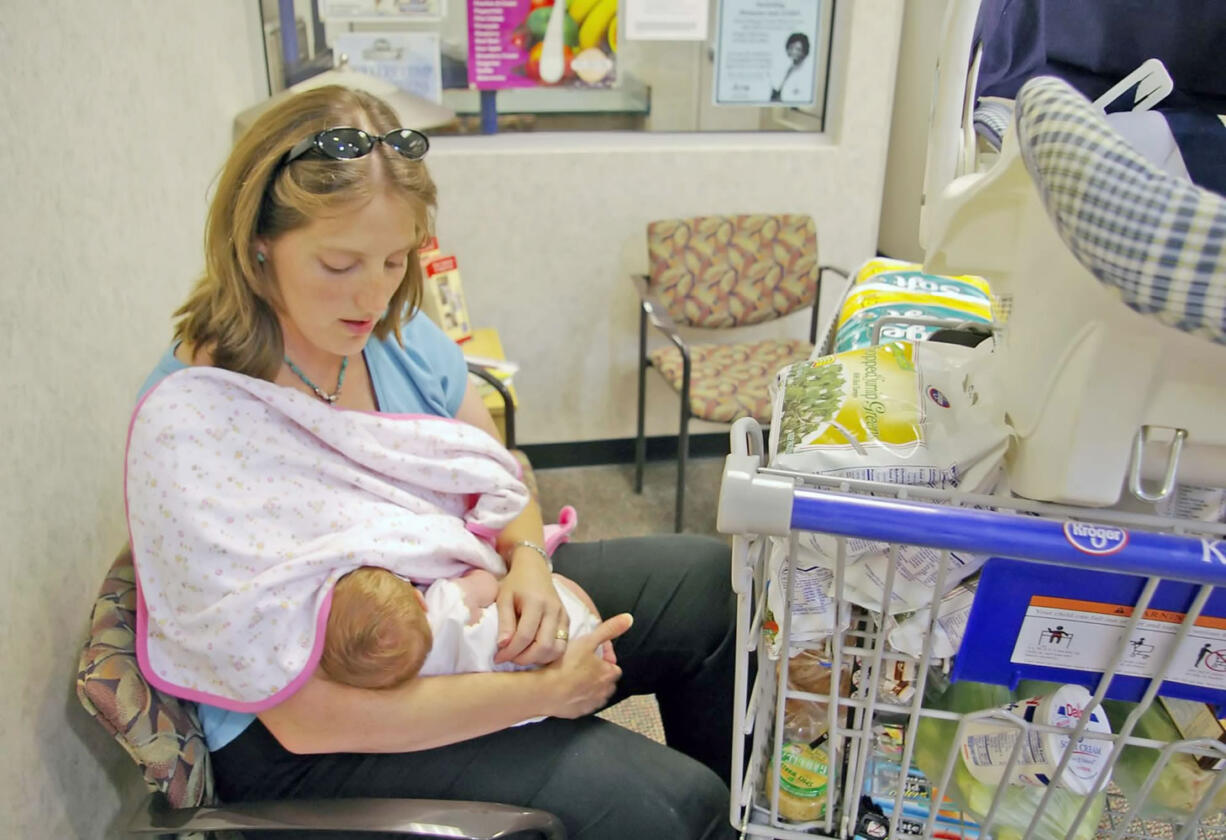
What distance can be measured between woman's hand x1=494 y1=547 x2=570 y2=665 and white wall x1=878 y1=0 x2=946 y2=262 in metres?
2.02

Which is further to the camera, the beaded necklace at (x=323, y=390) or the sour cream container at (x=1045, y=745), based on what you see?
the beaded necklace at (x=323, y=390)

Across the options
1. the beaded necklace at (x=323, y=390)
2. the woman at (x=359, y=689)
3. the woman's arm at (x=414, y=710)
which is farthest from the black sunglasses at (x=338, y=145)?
the woman's arm at (x=414, y=710)

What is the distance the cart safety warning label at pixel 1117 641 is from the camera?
2.11 feet

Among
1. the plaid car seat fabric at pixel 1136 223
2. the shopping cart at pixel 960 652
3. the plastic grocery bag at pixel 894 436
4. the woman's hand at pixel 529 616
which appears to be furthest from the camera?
the woman's hand at pixel 529 616

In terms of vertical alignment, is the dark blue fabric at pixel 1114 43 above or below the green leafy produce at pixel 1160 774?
above

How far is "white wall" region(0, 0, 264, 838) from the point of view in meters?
0.98

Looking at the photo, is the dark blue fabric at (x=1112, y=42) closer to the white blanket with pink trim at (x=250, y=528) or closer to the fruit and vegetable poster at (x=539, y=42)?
the white blanket with pink trim at (x=250, y=528)

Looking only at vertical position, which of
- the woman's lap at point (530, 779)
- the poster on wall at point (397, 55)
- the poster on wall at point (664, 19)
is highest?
the poster on wall at point (664, 19)

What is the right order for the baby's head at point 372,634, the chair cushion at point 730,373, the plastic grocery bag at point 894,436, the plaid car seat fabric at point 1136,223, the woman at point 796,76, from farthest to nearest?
1. the woman at point 796,76
2. the chair cushion at point 730,373
3. the baby's head at point 372,634
4. the plastic grocery bag at point 894,436
5. the plaid car seat fabric at point 1136,223

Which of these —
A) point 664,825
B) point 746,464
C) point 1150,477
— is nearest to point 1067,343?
point 1150,477

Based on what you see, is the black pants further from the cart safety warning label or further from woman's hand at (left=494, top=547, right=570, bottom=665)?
the cart safety warning label

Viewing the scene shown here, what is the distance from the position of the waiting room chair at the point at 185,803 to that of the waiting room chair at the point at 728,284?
5.75ft

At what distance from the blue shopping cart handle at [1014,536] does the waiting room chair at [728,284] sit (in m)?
2.06

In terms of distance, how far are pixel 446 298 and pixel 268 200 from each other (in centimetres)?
156
